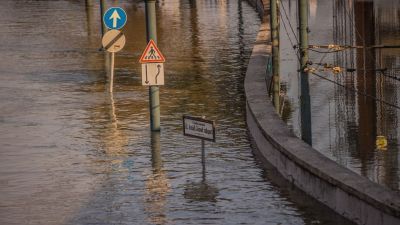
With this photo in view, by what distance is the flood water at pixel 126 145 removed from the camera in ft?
49.6

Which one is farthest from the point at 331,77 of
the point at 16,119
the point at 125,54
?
the point at 16,119

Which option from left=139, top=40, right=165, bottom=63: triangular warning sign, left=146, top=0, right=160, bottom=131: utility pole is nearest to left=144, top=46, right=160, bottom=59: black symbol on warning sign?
left=139, top=40, right=165, bottom=63: triangular warning sign

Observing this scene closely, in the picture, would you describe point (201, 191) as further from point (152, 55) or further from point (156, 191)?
point (152, 55)

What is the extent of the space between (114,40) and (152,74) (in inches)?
217

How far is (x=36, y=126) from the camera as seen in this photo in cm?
2208

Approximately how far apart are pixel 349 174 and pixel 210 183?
A: 9.14 feet

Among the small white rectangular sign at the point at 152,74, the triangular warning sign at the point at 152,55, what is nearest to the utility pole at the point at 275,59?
the small white rectangular sign at the point at 152,74

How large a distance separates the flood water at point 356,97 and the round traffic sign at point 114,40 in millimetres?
3680

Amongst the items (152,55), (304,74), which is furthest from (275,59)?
(304,74)

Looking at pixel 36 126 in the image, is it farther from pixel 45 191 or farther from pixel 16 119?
pixel 45 191

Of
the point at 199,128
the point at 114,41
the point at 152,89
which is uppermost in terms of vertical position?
the point at 114,41

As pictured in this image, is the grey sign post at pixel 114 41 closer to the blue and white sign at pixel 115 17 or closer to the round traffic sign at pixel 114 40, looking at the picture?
the round traffic sign at pixel 114 40

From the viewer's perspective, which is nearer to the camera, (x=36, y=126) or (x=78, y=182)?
(x=78, y=182)

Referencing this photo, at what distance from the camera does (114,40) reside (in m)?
26.0
